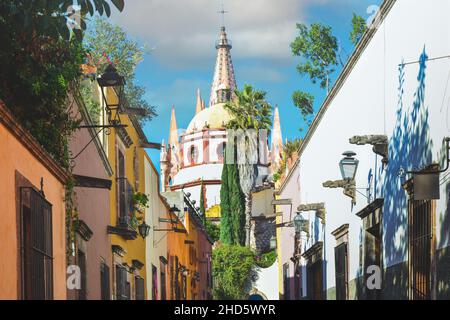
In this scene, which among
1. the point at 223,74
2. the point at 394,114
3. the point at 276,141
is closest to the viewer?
the point at 394,114

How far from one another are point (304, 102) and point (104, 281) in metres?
15.9

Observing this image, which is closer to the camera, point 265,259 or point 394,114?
point 394,114

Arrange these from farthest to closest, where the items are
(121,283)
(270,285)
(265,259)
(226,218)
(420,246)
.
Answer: (226,218), (265,259), (270,285), (121,283), (420,246)

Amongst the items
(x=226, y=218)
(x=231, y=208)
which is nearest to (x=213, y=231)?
(x=226, y=218)

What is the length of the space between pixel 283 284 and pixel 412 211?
75.7 feet

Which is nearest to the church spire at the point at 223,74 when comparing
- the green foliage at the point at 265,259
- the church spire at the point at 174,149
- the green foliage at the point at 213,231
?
the church spire at the point at 174,149

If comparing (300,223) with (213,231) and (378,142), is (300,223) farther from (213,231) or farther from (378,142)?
(213,231)

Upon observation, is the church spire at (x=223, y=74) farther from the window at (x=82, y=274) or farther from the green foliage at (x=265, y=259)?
the window at (x=82, y=274)

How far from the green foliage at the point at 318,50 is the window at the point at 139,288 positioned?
946cm

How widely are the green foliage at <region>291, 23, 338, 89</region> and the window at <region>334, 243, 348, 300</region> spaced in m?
10.4

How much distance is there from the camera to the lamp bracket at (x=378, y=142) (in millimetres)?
14055

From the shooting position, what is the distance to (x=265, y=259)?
63.5m
